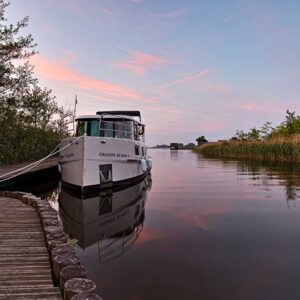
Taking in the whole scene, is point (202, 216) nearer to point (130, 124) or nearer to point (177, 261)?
point (177, 261)

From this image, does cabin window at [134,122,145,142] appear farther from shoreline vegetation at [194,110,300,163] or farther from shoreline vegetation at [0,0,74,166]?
shoreline vegetation at [194,110,300,163]

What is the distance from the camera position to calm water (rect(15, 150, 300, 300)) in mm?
4699

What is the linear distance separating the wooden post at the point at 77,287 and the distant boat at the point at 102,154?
30.3ft

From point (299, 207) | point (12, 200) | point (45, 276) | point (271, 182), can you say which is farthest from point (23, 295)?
point (271, 182)

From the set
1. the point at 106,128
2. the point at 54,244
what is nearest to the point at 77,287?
the point at 54,244

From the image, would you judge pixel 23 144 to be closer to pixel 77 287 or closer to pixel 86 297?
pixel 77 287

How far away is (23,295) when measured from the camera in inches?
136

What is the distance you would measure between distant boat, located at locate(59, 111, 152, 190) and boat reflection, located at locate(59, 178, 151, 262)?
1.87ft

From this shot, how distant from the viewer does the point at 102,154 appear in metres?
13.1

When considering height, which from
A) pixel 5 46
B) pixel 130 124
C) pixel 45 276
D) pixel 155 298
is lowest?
pixel 155 298

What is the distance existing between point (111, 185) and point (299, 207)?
681 centimetres

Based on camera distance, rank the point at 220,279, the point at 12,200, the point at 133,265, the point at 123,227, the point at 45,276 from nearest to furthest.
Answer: the point at 45,276
the point at 220,279
the point at 133,265
the point at 123,227
the point at 12,200

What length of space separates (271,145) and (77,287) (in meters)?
33.2

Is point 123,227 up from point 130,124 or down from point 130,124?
down
